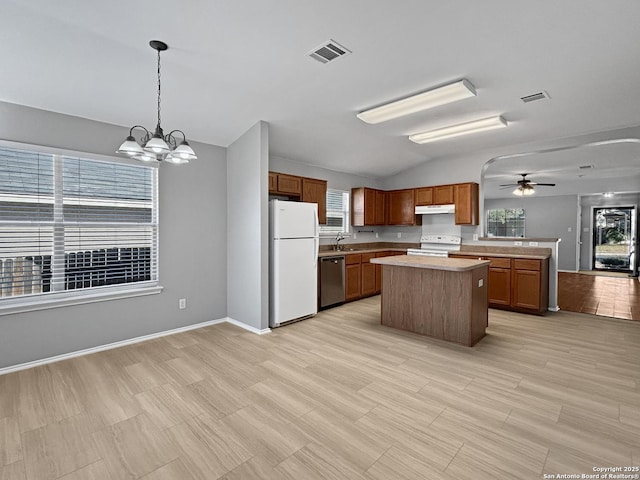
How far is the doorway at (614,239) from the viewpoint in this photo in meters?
9.51

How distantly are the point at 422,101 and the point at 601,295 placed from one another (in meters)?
5.85

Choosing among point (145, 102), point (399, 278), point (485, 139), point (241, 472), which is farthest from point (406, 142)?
point (241, 472)

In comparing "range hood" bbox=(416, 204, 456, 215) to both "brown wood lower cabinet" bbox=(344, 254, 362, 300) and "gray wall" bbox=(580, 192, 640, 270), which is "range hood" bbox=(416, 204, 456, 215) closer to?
"brown wood lower cabinet" bbox=(344, 254, 362, 300)

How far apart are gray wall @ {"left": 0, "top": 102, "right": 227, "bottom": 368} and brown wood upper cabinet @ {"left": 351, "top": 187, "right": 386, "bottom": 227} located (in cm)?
288

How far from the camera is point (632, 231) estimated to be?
31.0 ft

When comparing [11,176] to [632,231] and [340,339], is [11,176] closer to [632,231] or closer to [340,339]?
[340,339]

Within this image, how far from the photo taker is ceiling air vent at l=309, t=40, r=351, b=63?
2.65 metres

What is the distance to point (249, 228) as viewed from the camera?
4191 millimetres

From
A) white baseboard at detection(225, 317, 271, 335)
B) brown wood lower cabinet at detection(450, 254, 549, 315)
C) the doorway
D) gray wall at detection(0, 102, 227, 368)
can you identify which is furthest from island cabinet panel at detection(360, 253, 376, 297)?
the doorway

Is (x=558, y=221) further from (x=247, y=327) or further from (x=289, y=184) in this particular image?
(x=247, y=327)

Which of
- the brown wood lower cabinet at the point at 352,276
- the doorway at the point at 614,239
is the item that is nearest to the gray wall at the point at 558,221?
the doorway at the point at 614,239

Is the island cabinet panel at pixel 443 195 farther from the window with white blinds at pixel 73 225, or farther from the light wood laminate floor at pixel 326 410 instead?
the window with white blinds at pixel 73 225

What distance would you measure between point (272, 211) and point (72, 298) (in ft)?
7.62

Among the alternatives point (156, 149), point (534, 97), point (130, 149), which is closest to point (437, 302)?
point (534, 97)
